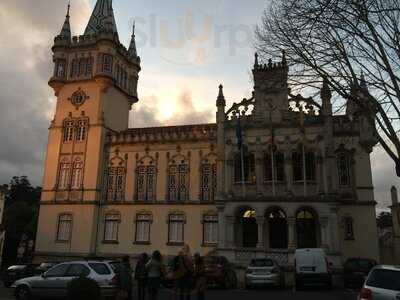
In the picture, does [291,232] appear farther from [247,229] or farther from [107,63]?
[107,63]

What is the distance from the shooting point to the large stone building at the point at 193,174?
98.9ft

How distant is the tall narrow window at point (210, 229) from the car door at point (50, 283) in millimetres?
18661

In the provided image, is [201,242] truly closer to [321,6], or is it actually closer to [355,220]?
[355,220]

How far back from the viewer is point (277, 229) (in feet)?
104

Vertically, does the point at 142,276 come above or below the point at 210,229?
below

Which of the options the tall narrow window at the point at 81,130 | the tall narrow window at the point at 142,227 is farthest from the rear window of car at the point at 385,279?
the tall narrow window at the point at 81,130

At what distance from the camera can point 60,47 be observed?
137ft

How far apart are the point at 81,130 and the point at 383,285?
34.3 m

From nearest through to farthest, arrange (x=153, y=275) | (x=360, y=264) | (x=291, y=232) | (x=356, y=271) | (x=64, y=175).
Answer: (x=153, y=275)
(x=356, y=271)
(x=360, y=264)
(x=291, y=232)
(x=64, y=175)

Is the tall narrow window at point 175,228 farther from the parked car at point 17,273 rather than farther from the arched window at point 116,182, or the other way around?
the parked car at point 17,273

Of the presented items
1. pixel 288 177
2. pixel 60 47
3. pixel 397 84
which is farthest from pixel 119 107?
pixel 397 84

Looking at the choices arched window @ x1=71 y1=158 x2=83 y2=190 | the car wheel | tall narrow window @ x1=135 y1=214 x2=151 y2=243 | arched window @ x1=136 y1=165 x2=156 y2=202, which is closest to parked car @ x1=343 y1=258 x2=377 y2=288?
the car wheel

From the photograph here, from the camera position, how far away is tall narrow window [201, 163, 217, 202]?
34.2m

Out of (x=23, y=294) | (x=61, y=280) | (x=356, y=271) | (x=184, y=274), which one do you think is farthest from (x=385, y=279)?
(x=356, y=271)
